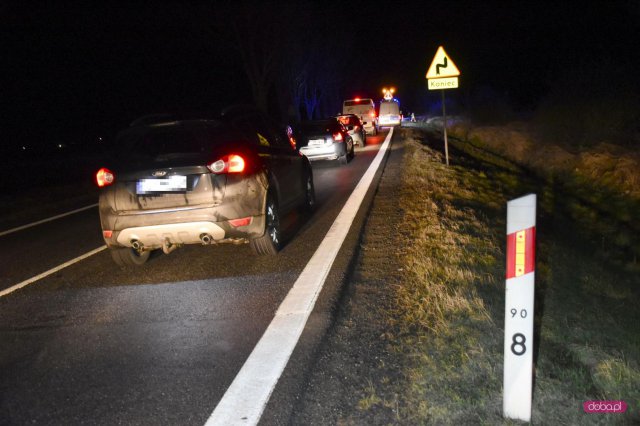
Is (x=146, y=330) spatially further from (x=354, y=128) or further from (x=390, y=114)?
(x=390, y=114)

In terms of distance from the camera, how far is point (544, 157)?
16062mm

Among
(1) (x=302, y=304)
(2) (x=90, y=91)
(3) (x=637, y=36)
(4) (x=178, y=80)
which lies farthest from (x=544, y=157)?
(2) (x=90, y=91)

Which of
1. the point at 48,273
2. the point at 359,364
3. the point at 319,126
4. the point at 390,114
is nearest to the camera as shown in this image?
the point at 359,364

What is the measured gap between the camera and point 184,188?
18.8ft

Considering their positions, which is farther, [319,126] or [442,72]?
[319,126]

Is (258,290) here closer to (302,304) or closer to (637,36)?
(302,304)

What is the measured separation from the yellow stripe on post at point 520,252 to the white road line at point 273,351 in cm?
165

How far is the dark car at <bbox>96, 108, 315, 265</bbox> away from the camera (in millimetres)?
5738

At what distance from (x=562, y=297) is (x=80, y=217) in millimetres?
9121

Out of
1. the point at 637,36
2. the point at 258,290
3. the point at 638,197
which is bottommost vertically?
the point at 638,197

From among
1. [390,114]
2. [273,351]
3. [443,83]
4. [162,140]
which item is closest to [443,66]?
[443,83]

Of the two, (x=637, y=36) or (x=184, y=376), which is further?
(x=637, y=36)

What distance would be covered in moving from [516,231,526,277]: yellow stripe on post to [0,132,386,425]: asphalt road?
1.51 metres

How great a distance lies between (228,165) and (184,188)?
510 millimetres
